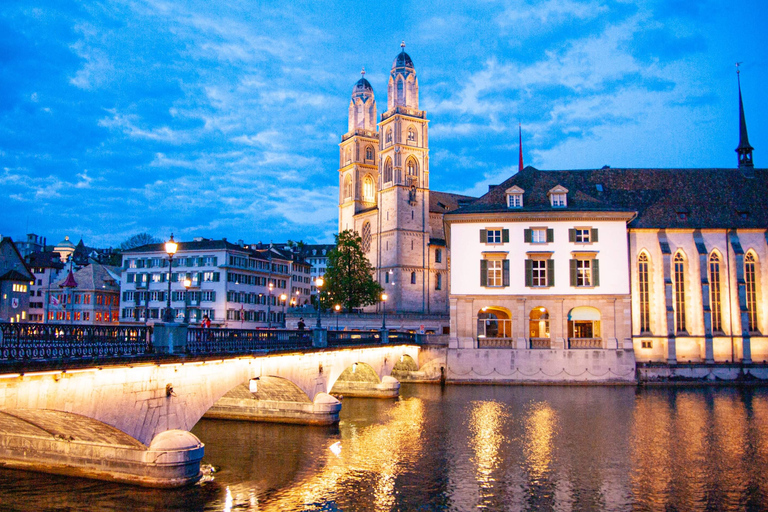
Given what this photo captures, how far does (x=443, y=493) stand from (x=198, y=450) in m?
8.34

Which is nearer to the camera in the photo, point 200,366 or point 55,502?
point 55,502

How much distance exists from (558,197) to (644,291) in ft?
39.6

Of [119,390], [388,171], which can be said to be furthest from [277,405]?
[388,171]

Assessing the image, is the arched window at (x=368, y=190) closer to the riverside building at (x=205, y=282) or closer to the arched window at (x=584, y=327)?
the riverside building at (x=205, y=282)

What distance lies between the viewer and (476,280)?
58.2 meters

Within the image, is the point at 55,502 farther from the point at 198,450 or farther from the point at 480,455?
the point at 480,455

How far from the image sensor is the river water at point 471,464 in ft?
66.9

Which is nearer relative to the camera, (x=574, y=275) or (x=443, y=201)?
(x=574, y=275)

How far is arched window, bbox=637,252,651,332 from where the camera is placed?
5975 centimetres

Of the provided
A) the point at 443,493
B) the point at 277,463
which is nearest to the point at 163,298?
the point at 277,463

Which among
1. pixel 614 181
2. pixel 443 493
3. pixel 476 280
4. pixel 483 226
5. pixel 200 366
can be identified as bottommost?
pixel 443 493

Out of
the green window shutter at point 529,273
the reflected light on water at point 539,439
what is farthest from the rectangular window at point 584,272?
the reflected light on water at point 539,439

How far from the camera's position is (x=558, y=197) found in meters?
58.5

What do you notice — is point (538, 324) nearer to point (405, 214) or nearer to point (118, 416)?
point (405, 214)
